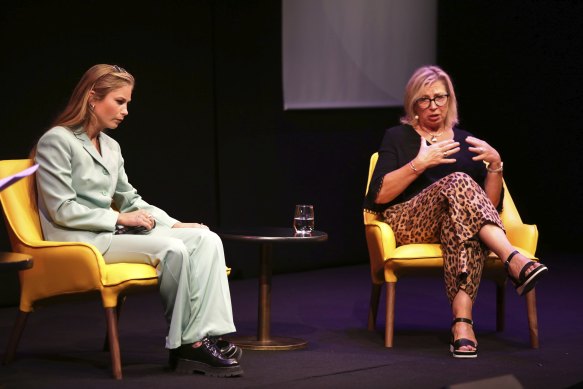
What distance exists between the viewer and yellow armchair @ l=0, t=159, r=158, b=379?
13.9 feet

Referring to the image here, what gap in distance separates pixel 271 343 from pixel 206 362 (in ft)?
2.30

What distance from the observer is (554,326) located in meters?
5.57

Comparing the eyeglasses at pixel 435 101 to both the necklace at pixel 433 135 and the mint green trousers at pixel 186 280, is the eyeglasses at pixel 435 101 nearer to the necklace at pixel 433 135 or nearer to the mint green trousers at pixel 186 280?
the necklace at pixel 433 135

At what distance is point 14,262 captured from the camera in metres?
3.45

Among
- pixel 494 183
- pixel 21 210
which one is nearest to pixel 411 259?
pixel 494 183

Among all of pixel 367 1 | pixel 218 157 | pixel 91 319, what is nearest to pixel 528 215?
pixel 367 1

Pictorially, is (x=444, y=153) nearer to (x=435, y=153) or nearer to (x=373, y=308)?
(x=435, y=153)

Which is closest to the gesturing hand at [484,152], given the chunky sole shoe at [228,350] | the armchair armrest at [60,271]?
the chunky sole shoe at [228,350]

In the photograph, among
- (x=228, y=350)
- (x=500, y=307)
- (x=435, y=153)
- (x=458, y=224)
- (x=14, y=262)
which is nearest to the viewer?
(x=14, y=262)

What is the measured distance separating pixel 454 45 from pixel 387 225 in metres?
3.61

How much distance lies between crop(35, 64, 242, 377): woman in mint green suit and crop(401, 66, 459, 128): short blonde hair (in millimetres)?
1378

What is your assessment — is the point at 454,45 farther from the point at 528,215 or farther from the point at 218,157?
the point at 218,157

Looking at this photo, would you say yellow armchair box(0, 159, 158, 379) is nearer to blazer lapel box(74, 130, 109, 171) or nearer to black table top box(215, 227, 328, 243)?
blazer lapel box(74, 130, 109, 171)

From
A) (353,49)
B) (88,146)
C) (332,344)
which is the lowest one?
(332,344)
